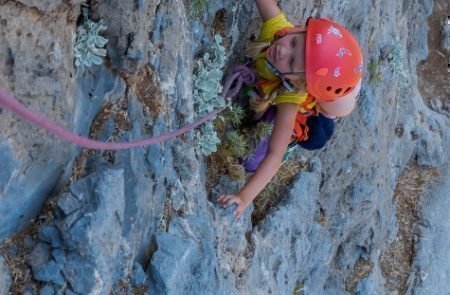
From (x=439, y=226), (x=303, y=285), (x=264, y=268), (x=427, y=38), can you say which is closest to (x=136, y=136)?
(x=264, y=268)

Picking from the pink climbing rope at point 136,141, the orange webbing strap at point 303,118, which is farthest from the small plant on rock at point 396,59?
the pink climbing rope at point 136,141

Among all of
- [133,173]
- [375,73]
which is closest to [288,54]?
[133,173]

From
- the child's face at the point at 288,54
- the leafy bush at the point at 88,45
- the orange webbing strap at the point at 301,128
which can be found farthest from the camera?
the orange webbing strap at the point at 301,128

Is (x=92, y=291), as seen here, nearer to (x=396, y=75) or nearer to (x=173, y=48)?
(x=173, y=48)

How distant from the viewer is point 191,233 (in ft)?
16.1

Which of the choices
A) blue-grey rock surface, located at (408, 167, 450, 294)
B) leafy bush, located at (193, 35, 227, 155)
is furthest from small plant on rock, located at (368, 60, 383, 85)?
leafy bush, located at (193, 35, 227, 155)

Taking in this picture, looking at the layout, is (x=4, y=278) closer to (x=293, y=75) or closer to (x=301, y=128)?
(x=293, y=75)

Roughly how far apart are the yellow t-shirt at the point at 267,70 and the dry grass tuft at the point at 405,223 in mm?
5553

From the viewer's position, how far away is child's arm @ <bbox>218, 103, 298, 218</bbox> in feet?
17.7

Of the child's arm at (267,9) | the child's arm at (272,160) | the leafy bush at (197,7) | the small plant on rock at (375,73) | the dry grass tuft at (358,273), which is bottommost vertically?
the dry grass tuft at (358,273)

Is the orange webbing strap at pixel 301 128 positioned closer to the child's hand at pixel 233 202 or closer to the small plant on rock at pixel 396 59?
the child's hand at pixel 233 202

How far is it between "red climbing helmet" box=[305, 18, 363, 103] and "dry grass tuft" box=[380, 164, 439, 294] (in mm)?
5660

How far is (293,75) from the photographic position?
17.2 feet

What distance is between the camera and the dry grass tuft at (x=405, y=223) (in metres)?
10.0
